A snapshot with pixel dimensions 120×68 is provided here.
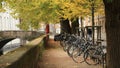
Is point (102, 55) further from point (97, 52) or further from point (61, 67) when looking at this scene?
point (61, 67)

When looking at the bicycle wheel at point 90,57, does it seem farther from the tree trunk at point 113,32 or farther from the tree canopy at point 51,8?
the tree trunk at point 113,32

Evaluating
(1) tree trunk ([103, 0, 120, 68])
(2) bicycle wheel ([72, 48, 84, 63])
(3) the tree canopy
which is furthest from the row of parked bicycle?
(1) tree trunk ([103, 0, 120, 68])

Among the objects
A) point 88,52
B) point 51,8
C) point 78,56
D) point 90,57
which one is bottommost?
point 78,56

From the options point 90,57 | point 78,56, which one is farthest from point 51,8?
point 90,57

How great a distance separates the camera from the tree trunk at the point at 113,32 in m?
9.64

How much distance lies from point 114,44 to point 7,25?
75024mm

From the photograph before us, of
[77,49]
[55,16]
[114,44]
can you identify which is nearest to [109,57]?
[114,44]

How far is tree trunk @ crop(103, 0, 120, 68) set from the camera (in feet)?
31.6

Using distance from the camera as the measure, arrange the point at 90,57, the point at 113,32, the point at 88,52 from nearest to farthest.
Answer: the point at 113,32
the point at 88,52
the point at 90,57

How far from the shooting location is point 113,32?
9875mm

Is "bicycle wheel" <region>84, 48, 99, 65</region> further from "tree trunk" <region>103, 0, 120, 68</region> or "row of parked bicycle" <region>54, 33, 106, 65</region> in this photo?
"tree trunk" <region>103, 0, 120, 68</region>

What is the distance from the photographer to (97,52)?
48.4 feet

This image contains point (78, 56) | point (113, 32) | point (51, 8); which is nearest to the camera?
point (113, 32)

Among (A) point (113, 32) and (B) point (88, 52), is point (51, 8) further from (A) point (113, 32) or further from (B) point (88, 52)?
(A) point (113, 32)
